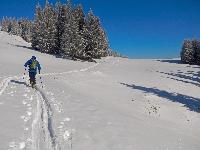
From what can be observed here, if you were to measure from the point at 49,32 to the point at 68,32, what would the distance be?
6247 millimetres

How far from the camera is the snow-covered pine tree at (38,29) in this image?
75562 millimetres

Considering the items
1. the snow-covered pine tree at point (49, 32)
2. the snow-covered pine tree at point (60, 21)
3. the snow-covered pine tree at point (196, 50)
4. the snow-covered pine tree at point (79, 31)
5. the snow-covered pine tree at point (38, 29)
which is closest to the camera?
the snow-covered pine tree at point (79, 31)

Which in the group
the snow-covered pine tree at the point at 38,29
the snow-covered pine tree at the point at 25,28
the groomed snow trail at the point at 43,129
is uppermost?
the snow-covered pine tree at the point at 25,28

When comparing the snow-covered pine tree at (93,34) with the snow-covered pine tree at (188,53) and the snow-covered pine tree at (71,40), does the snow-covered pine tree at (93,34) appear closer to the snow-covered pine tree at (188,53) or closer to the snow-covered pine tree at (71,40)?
the snow-covered pine tree at (71,40)

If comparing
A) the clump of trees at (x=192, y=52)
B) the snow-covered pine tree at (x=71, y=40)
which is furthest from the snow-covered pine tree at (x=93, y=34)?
the clump of trees at (x=192, y=52)

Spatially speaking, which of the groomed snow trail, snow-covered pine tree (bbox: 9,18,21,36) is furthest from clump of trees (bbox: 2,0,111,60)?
snow-covered pine tree (bbox: 9,18,21,36)

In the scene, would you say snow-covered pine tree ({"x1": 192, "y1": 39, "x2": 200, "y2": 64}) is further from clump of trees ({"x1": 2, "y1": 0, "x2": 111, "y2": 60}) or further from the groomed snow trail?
→ the groomed snow trail

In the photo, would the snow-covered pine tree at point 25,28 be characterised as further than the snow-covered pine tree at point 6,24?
No

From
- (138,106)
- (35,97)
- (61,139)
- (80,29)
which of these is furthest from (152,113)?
(80,29)

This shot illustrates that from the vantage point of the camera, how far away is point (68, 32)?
6906 centimetres

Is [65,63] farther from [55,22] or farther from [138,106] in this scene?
[138,106]

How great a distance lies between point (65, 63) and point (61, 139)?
5028 cm

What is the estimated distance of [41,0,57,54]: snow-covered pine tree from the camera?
73.3 m

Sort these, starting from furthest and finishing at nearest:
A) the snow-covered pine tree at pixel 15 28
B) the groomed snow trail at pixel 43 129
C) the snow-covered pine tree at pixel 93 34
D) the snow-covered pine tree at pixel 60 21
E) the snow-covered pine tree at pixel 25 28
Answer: the snow-covered pine tree at pixel 15 28 < the snow-covered pine tree at pixel 25 28 < the snow-covered pine tree at pixel 60 21 < the snow-covered pine tree at pixel 93 34 < the groomed snow trail at pixel 43 129
